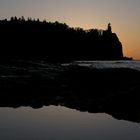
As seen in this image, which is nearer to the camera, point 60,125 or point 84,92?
point 60,125

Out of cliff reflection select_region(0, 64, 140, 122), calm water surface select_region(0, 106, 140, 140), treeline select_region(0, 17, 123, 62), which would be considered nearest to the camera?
calm water surface select_region(0, 106, 140, 140)

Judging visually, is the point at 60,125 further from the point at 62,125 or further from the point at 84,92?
the point at 84,92

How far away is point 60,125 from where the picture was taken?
1321 cm

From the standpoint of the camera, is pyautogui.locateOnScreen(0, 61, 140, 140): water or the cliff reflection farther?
the cliff reflection

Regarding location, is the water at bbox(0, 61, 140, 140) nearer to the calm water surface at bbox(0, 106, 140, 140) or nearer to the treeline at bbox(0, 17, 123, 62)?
the calm water surface at bbox(0, 106, 140, 140)

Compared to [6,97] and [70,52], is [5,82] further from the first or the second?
[70,52]

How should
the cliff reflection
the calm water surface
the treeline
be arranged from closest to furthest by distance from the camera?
the calm water surface < the cliff reflection < the treeline

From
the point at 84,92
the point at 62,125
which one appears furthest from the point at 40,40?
the point at 62,125

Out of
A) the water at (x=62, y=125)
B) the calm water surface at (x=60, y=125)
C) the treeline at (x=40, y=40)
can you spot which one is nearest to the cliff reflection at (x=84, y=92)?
the water at (x=62, y=125)

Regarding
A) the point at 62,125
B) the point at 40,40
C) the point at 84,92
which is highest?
the point at 40,40

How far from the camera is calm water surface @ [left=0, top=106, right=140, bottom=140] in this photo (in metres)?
11.6

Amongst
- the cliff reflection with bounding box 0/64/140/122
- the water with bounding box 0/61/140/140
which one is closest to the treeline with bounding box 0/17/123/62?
the cliff reflection with bounding box 0/64/140/122

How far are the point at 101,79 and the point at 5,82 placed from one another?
630 centimetres

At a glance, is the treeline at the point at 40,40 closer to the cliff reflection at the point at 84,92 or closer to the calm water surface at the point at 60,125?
the cliff reflection at the point at 84,92
